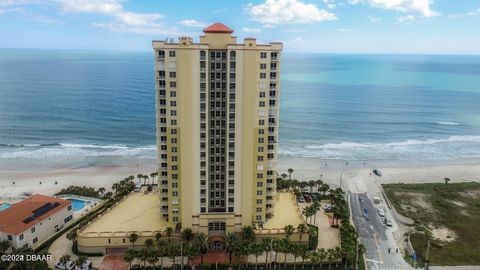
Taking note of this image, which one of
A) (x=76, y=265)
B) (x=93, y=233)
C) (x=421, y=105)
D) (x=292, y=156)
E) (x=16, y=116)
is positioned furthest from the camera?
(x=421, y=105)

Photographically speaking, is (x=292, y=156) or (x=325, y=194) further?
(x=292, y=156)

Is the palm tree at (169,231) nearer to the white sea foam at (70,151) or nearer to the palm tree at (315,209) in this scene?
the palm tree at (315,209)

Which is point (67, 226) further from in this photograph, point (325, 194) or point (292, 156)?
point (292, 156)

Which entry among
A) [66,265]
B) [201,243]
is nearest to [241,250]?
[201,243]

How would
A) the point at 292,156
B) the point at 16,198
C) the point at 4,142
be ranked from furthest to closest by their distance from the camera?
the point at 4,142
the point at 292,156
the point at 16,198

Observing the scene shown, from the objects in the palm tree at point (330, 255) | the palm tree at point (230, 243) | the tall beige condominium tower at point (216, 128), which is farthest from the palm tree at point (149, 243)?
the palm tree at point (330, 255)

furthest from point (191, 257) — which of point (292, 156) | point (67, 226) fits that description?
point (292, 156)
